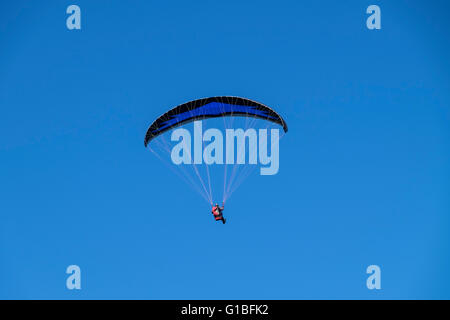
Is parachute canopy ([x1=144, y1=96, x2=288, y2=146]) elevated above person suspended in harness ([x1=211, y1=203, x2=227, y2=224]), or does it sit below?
above

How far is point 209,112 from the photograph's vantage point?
3294 centimetres

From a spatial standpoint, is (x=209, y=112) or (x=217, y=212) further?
(x=209, y=112)

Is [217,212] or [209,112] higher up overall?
[209,112]

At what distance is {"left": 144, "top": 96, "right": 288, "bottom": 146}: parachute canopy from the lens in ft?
102

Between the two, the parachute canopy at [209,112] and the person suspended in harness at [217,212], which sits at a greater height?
the parachute canopy at [209,112]

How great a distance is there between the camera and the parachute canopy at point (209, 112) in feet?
102
